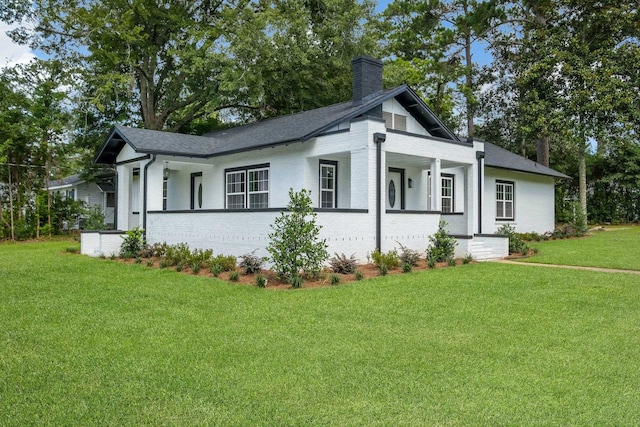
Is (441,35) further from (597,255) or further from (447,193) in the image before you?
(597,255)

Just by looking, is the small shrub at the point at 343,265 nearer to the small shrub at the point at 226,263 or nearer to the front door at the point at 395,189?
the small shrub at the point at 226,263

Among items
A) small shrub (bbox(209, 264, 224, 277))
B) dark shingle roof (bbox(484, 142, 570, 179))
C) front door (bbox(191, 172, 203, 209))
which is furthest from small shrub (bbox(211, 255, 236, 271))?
dark shingle roof (bbox(484, 142, 570, 179))

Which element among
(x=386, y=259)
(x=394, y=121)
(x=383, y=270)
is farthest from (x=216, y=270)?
(x=394, y=121)

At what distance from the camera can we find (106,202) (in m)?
30.0

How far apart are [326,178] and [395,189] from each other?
3.23m

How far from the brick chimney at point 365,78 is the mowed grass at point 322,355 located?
872cm

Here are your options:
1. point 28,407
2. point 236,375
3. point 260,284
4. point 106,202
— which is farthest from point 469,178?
point 106,202

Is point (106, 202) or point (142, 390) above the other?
point (106, 202)

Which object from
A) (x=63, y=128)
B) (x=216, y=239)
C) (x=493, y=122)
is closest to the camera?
(x=216, y=239)

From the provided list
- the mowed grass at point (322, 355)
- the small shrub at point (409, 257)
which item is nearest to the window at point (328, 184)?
the small shrub at point (409, 257)

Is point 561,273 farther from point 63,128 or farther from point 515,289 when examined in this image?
point 63,128

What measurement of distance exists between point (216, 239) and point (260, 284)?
4.30 metres

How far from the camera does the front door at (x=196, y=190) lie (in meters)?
18.5

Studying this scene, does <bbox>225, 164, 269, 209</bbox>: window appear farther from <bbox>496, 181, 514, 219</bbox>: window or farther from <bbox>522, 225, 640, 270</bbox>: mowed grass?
<bbox>496, 181, 514, 219</bbox>: window
